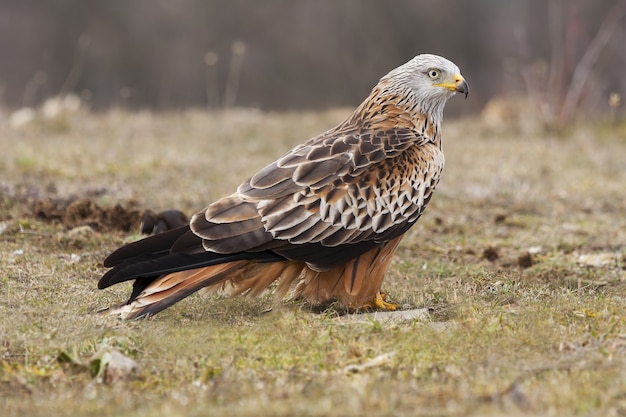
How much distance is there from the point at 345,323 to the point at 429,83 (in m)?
2.25

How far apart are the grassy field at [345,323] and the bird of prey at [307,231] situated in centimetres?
23

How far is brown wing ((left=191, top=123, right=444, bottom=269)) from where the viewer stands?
608 centimetres

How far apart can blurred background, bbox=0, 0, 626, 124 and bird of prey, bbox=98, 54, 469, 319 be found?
23077mm

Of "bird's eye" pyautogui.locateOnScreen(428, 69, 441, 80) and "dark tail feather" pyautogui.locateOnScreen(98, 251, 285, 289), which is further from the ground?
"bird's eye" pyautogui.locateOnScreen(428, 69, 441, 80)

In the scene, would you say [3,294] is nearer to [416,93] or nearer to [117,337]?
[117,337]

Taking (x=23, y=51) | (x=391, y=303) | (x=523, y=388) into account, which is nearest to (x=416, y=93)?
(x=391, y=303)

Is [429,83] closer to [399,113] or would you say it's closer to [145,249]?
[399,113]

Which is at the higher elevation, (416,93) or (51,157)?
(416,93)

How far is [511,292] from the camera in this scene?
679 centimetres

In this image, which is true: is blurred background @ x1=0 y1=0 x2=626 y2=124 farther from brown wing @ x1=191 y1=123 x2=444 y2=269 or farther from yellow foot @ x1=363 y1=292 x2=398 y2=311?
yellow foot @ x1=363 y1=292 x2=398 y2=311

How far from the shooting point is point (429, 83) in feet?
23.9

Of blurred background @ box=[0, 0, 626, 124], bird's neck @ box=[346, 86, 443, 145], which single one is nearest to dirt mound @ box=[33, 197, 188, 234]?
bird's neck @ box=[346, 86, 443, 145]

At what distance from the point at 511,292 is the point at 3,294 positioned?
11.1ft

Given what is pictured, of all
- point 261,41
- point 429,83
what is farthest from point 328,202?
point 261,41
